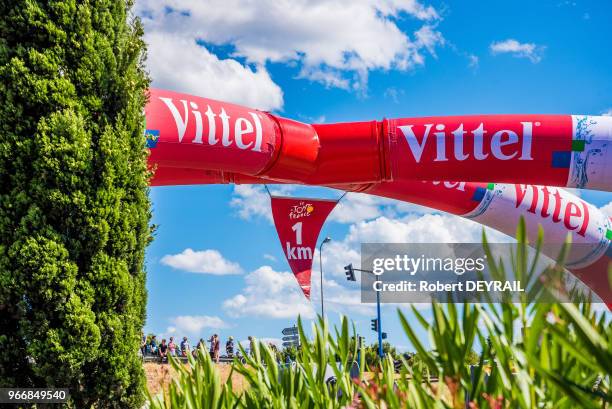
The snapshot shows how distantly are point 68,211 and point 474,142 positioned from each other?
4.94 meters

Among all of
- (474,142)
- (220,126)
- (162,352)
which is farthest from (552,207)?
(162,352)

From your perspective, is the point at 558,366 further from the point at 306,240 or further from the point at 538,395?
the point at 306,240

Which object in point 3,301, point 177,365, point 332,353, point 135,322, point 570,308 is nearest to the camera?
point 570,308

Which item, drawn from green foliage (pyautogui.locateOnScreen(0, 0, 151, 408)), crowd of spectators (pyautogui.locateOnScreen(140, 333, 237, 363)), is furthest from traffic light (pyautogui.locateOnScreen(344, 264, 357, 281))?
green foliage (pyautogui.locateOnScreen(0, 0, 151, 408))

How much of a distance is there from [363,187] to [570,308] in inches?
342

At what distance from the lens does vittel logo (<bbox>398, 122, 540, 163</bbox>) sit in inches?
320

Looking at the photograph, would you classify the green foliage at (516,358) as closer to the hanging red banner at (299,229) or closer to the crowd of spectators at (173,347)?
the hanging red banner at (299,229)

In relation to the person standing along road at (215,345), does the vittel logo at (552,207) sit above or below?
above

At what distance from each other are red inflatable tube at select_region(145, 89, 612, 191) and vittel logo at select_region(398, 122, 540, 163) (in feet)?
0.04

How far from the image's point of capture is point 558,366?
1343 millimetres

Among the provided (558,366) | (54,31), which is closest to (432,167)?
(54,31)

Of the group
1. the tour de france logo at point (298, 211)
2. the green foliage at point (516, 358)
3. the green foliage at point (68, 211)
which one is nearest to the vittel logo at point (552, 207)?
the tour de france logo at point (298, 211)

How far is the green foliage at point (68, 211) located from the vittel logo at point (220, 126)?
115 centimetres

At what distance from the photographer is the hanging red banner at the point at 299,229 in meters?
10.8
